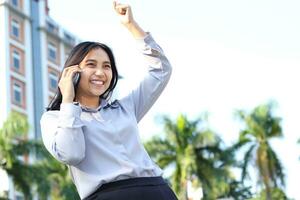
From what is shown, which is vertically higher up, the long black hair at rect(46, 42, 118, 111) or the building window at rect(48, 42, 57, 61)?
the building window at rect(48, 42, 57, 61)

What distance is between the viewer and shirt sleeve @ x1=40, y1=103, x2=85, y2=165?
9.80 feet

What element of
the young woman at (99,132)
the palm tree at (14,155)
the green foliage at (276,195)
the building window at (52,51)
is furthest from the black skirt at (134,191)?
the building window at (52,51)

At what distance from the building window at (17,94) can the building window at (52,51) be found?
5.51 m

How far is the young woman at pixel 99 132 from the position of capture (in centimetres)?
301

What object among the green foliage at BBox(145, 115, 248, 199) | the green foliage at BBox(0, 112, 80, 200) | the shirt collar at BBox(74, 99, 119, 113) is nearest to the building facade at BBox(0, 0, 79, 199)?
the green foliage at BBox(145, 115, 248, 199)

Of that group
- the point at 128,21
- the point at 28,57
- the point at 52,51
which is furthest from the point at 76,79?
the point at 52,51

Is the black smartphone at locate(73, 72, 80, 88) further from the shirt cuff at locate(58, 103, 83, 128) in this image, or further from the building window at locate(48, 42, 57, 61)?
the building window at locate(48, 42, 57, 61)

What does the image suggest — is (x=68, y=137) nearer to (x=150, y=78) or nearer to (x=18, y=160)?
(x=150, y=78)

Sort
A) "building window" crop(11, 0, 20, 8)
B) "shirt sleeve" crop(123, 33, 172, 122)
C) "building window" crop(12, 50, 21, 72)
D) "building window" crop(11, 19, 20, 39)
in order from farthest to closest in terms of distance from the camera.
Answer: "building window" crop(11, 0, 20, 8) < "building window" crop(11, 19, 20, 39) < "building window" crop(12, 50, 21, 72) < "shirt sleeve" crop(123, 33, 172, 122)

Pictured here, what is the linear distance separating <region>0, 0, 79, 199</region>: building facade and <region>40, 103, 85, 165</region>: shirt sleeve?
47.7m

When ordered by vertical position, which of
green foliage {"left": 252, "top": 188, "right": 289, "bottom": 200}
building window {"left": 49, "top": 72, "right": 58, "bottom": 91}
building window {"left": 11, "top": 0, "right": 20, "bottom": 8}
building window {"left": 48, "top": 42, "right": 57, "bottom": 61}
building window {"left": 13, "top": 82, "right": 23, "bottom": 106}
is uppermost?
building window {"left": 11, "top": 0, "right": 20, "bottom": 8}

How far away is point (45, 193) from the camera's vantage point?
108 ft

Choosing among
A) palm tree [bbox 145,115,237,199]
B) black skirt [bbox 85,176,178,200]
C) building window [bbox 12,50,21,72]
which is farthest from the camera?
building window [bbox 12,50,21,72]

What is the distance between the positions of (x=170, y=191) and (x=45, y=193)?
3028 cm
